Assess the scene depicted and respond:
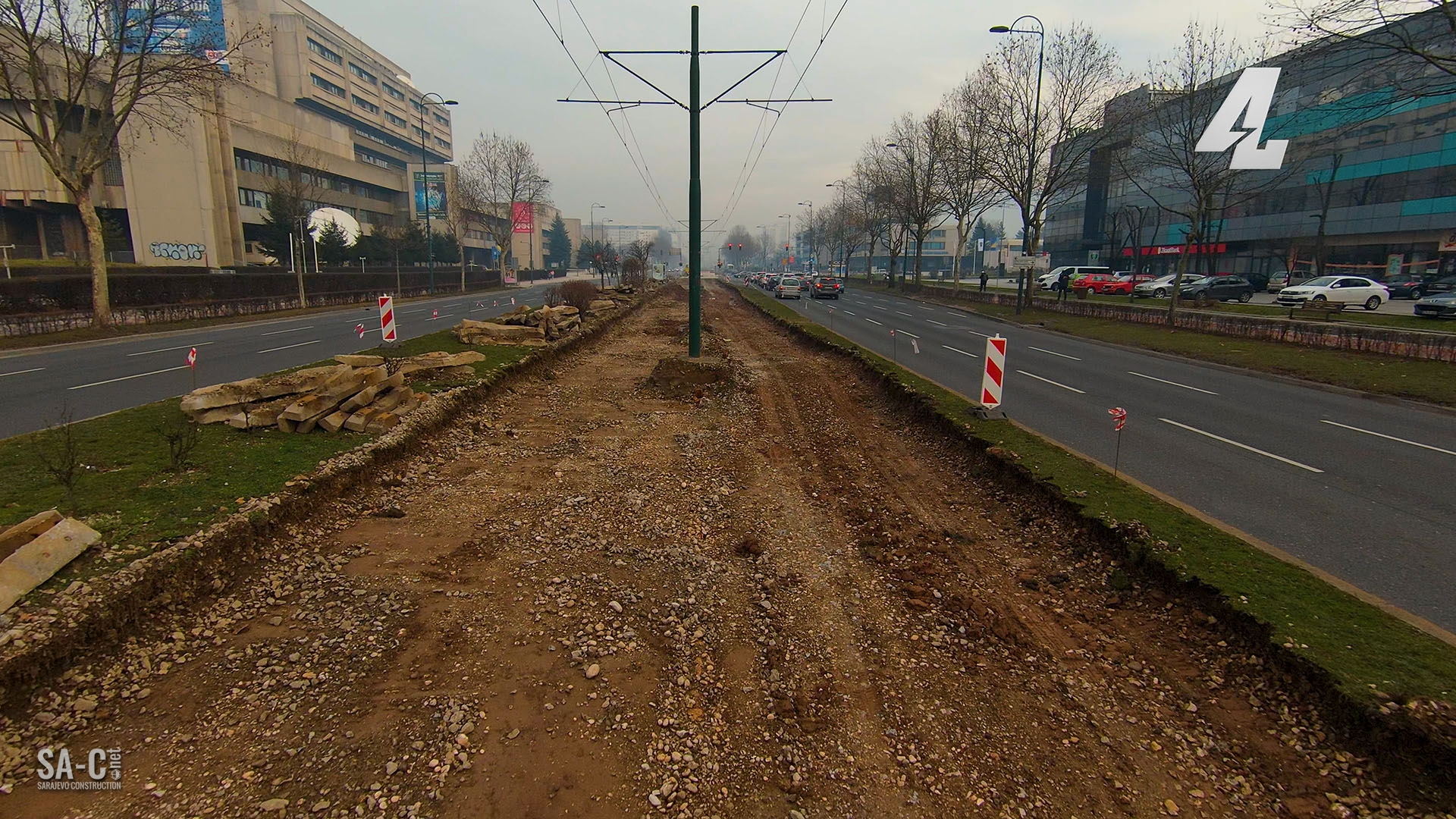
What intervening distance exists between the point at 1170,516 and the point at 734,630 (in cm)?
435

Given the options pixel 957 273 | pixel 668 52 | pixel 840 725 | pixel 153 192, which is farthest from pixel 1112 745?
pixel 153 192

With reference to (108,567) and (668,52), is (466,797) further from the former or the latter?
(668,52)

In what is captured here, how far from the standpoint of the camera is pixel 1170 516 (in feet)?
20.6

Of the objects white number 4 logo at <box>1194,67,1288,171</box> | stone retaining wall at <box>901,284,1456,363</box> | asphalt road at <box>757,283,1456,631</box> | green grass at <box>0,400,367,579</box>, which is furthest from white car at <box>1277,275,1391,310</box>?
green grass at <box>0,400,367,579</box>

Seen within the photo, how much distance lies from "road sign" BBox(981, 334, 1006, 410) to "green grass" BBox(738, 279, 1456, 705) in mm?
2561

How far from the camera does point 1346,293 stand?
30.1 metres

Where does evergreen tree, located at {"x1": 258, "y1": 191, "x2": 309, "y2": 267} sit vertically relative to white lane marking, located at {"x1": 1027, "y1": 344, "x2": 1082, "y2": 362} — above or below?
above

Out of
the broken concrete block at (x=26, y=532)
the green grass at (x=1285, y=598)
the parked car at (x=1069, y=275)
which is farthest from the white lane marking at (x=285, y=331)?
the parked car at (x=1069, y=275)

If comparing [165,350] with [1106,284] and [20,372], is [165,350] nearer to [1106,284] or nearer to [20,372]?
[20,372]

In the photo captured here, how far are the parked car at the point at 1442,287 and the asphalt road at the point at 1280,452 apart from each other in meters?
22.7

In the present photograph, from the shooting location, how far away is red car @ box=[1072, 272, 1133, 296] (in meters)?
48.3

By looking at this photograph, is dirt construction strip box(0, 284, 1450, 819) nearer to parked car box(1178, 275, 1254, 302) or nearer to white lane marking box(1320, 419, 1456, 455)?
white lane marking box(1320, 419, 1456, 455)

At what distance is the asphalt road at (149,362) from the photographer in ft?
36.9

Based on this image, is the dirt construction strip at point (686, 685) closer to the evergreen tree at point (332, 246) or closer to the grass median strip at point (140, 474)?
the grass median strip at point (140, 474)
